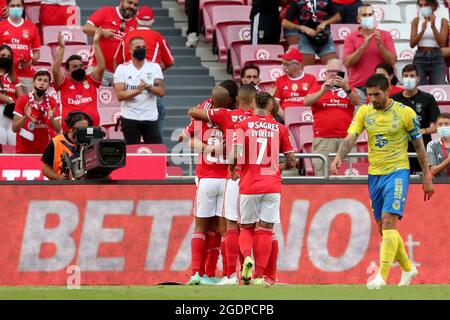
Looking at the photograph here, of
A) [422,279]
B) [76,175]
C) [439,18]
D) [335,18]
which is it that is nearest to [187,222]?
[76,175]

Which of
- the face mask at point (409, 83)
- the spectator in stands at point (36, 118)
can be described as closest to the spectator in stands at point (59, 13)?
the spectator in stands at point (36, 118)

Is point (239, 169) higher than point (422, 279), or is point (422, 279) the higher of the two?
point (239, 169)

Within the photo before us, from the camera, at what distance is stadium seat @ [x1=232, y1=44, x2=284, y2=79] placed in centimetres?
2303

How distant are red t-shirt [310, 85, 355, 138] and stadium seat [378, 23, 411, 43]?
374 cm

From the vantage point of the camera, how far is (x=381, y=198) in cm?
1653

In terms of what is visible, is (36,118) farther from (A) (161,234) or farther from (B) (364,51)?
(B) (364,51)

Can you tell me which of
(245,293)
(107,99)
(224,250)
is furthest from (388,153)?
(107,99)

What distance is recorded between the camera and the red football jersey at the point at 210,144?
57.1 ft

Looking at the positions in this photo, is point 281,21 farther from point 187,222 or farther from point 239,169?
point 239,169

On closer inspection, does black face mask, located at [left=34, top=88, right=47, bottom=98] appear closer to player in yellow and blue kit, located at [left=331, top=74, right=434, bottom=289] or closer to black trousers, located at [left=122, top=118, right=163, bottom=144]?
black trousers, located at [left=122, top=118, right=163, bottom=144]

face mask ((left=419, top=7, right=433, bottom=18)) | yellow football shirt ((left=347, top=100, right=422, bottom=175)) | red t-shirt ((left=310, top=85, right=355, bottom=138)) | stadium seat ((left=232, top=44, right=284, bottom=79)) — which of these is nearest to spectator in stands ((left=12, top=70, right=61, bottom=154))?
red t-shirt ((left=310, top=85, right=355, bottom=138))

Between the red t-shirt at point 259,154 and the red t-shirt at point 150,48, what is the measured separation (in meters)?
5.24

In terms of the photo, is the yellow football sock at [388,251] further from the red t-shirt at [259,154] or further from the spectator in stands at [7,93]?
the spectator in stands at [7,93]

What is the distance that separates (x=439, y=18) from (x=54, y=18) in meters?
5.91
